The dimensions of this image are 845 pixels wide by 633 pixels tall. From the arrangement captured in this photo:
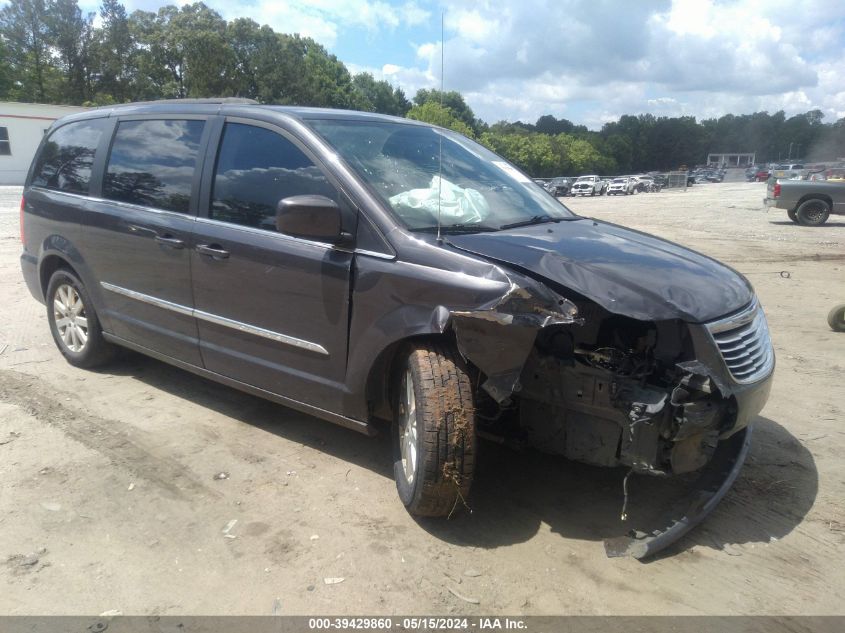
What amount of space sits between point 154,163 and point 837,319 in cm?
638

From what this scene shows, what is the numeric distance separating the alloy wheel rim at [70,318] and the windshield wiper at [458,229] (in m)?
3.08

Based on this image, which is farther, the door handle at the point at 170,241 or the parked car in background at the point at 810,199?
the parked car in background at the point at 810,199

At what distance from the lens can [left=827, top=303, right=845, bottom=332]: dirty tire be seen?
21.1ft

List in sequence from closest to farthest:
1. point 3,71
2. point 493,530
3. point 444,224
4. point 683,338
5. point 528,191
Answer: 1. point 683,338
2. point 493,530
3. point 444,224
4. point 528,191
5. point 3,71

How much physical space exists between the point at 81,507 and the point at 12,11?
228 ft

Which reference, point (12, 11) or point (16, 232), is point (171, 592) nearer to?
point (16, 232)

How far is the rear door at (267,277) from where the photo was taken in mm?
3352

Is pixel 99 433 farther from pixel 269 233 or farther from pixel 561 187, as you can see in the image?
pixel 561 187

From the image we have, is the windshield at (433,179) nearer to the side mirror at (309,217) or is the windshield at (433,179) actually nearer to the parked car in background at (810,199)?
the side mirror at (309,217)

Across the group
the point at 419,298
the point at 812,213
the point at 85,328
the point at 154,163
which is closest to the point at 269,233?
the point at 419,298

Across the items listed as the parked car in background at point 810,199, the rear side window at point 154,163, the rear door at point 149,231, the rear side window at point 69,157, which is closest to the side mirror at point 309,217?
the rear door at point 149,231

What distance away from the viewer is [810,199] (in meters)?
18.6

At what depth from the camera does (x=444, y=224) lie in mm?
3342

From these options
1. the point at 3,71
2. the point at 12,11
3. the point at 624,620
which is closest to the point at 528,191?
the point at 624,620
